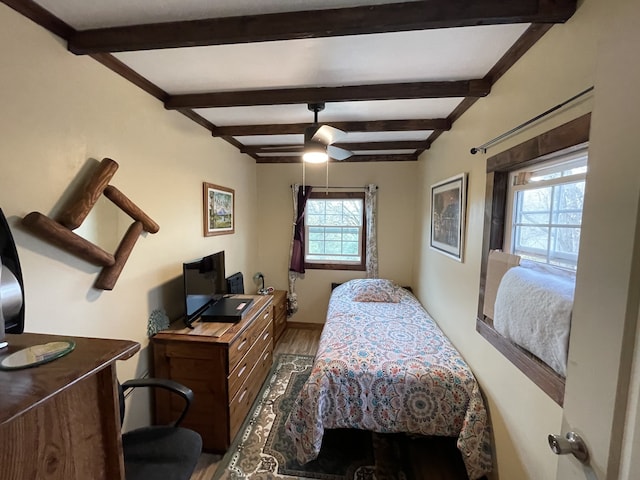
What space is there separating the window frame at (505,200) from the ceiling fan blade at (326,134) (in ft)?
3.47

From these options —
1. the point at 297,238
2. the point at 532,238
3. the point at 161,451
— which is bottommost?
the point at 161,451

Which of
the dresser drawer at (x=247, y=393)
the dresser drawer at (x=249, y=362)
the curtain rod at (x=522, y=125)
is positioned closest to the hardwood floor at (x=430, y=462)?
the dresser drawer at (x=247, y=393)

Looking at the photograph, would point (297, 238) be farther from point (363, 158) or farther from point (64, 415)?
point (64, 415)

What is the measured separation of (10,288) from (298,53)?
1550 mm

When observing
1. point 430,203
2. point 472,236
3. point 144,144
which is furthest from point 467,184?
point 144,144

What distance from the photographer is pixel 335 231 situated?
4.14 meters

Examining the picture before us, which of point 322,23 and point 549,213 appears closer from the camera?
point 322,23

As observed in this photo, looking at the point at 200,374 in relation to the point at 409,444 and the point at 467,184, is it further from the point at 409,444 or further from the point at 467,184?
the point at 467,184

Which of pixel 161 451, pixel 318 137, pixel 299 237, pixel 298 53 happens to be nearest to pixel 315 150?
pixel 318 137

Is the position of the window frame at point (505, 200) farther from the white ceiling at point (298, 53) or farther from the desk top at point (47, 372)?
the desk top at point (47, 372)

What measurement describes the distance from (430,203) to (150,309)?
2.82 metres

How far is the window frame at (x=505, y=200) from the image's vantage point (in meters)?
1.12

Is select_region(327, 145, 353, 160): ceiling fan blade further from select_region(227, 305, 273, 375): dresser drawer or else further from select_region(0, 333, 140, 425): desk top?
select_region(0, 333, 140, 425): desk top

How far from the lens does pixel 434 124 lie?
251 cm
